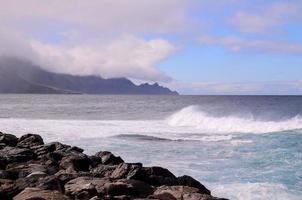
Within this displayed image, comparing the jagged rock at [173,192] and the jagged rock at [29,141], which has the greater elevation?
the jagged rock at [29,141]

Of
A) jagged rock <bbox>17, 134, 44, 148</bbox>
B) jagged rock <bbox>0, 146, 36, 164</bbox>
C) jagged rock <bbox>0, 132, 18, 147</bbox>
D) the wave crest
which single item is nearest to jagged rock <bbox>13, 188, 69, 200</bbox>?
jagged rock <bbox>0, 146, 36, 164</bbox>

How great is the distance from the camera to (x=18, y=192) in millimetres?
8258

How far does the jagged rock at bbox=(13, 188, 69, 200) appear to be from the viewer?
7.44 m

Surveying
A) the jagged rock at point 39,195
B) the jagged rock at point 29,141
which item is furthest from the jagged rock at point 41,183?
the jagged rock at point 29,141

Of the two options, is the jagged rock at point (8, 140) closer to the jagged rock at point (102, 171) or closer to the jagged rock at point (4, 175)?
the jagged rock at point (102, 171)

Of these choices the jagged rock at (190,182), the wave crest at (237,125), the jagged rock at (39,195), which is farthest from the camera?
the wave crest at (237,125)

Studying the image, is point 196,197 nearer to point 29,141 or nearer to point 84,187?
point 84,187

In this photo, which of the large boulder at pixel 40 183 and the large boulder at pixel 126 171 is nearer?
the large boulder at pixel 40 183

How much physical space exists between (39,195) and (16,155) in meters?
4.93

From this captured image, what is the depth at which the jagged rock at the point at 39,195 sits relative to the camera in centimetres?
744

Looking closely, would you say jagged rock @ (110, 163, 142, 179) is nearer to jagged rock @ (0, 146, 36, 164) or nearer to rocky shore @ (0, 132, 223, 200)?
rocky shore @ (0, 132, 223, 200)

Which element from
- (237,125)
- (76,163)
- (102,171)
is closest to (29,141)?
(76,163)

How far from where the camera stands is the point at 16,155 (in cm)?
1214

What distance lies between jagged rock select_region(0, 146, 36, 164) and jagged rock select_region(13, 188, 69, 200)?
4.09 meters
